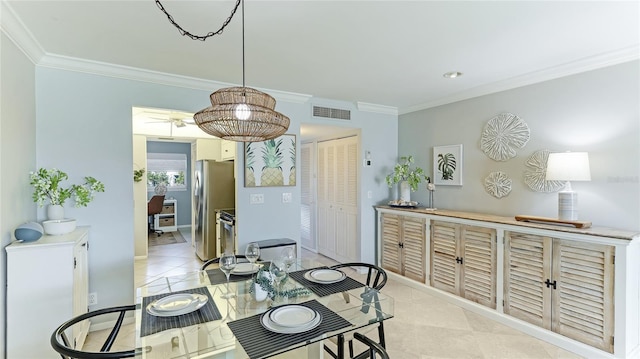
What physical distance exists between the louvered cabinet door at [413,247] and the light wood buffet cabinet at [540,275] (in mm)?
13

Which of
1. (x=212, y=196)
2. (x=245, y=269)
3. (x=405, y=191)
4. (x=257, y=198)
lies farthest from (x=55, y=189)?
(x=405, y=191)

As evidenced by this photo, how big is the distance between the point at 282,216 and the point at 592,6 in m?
3.32

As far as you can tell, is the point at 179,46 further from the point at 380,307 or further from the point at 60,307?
the point at 380,307

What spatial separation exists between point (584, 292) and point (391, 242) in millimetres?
2113

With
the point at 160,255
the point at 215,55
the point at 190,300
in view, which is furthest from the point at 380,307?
the point at 160,255

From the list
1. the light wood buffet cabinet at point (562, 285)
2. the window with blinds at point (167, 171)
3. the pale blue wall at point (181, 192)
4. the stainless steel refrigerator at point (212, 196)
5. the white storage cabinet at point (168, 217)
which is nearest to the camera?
the light wood buffet cabinet at point (562, 285)

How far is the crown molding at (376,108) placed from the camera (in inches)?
171

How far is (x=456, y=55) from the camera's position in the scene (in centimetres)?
261

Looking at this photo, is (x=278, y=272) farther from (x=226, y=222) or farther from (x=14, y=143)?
(x=226, y=222)

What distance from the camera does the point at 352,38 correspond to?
2301 mm

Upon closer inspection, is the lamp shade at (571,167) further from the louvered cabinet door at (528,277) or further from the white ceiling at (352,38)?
the white ceiling at (352,38)

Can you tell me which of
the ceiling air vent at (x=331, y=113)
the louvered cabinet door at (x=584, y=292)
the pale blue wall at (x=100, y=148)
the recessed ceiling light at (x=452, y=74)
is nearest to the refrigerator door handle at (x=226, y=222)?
the pale blue wall at (x=100, y=148)

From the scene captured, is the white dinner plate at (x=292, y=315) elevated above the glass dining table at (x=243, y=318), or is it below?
above

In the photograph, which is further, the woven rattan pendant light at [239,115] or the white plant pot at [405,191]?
the white plant pot at [405,191]
